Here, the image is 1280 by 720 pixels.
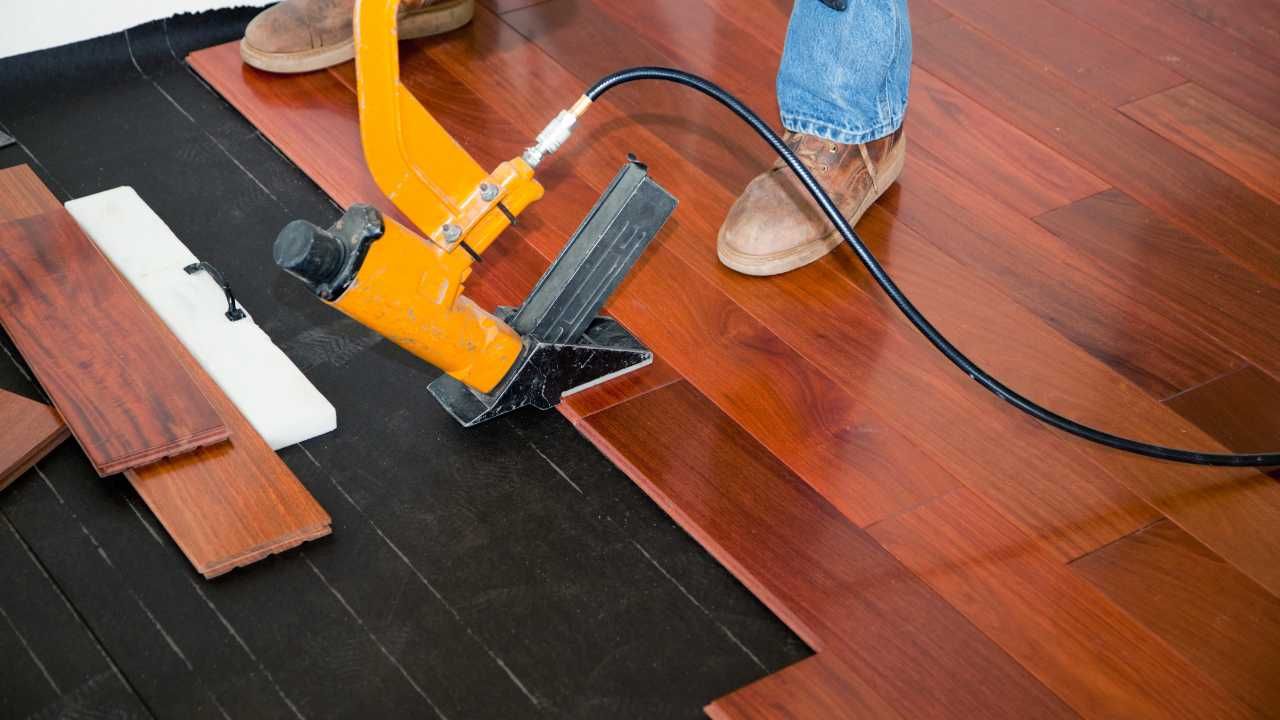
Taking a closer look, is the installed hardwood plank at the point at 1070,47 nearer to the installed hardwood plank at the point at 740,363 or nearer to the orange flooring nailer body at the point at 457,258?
the installed hardwood plank at the point at 740,363

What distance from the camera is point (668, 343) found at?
6.14 ft

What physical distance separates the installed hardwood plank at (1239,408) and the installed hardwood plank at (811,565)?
53cm

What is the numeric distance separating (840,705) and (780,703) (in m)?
0.07

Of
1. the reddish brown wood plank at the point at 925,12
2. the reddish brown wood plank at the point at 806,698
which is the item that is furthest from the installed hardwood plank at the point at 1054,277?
the reddish brown wood plank at the point at 806,698

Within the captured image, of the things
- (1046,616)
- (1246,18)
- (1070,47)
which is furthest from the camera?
(1246,18)

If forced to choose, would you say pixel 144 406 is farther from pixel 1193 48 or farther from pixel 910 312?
pixel 1193 48

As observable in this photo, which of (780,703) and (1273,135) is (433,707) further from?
(1273,135)

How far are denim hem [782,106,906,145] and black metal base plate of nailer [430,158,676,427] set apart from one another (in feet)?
1.39

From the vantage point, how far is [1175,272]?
204cm

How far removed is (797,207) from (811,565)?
26.0 inches

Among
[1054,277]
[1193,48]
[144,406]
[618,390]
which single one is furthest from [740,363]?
[1193,48]

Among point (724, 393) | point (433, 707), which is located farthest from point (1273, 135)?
point (433, 707)

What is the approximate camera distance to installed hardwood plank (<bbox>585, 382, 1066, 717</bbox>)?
1.44 meters

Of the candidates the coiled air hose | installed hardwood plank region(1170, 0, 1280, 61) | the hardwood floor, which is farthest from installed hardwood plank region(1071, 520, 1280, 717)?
installed hardwood plank region(1170, 0, 1280, 61)
